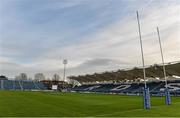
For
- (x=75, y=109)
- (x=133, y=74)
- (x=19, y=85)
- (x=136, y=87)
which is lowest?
(x=75, y=109)

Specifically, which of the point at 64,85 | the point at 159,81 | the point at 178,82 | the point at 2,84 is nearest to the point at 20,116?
the point at 178,82

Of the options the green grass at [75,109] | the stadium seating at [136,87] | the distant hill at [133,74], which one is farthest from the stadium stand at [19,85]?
the green grass at [75,109]

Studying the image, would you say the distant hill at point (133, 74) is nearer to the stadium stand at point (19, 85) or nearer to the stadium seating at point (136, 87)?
the stadium seating at point (136, 87)

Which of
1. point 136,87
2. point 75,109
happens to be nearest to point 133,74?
point 136,87

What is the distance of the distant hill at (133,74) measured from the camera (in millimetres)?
67269

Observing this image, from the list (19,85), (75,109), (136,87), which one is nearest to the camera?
(75,109)

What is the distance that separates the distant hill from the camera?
67.3m

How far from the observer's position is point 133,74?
263 feet

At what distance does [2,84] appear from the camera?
95812mm

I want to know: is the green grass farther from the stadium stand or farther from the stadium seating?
the stadium stand

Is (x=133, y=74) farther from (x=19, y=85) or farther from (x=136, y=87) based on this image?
(x=19, y=85)

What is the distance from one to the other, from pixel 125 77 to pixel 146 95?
205 ft

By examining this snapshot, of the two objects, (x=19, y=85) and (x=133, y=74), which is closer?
(x=133, y=74)

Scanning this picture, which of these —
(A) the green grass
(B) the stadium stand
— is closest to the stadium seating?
(B) the stadium stand
